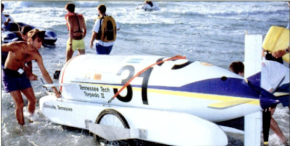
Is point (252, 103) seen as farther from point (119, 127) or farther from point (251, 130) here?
point (119, 127)

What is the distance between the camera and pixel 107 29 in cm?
643

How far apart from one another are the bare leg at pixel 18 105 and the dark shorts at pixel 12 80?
0.08 metres

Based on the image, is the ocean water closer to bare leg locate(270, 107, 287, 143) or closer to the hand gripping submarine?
bare leg locate(270, 107, 287, 143)

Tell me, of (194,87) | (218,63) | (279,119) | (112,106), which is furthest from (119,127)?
(218,63)

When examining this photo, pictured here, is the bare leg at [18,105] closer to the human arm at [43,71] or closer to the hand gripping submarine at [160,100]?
the human arm at [43,71]

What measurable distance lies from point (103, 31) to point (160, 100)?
2913 millimetres

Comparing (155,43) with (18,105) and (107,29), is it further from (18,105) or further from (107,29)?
(18,105)

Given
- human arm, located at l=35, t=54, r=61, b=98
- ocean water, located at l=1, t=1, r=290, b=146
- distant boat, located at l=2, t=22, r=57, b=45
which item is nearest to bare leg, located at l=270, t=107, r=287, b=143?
ocean water, located at l=1, t=1, r=290, b=146

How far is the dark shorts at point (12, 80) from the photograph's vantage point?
4.70 meters

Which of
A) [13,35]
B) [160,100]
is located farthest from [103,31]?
[13,35]

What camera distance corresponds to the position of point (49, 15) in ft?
59.8

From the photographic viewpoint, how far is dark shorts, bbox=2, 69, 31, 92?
4.70m

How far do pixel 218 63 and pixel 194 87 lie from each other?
4240mm

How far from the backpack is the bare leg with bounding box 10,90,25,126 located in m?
2.16
